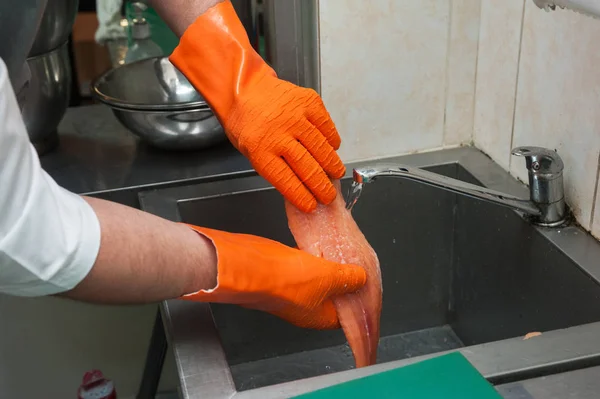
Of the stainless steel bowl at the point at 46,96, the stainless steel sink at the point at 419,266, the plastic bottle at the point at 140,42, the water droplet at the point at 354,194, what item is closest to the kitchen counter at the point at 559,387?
the stainless steel sink at the point at 419,266

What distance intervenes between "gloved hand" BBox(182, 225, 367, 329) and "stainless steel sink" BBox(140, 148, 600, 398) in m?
0.18

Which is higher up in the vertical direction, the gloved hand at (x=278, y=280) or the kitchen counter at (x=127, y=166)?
the gloved hand at (x=278, y=280)

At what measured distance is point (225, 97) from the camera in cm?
99

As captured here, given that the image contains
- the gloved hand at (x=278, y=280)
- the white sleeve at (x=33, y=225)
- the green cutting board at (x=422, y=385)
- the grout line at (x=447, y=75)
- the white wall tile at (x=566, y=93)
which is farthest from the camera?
the grout line at (x=447, y=75)

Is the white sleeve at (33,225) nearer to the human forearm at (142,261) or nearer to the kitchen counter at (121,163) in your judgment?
the human forearm at (142,261)

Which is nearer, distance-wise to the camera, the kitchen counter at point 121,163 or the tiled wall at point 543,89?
the tiled wall at point 543,89

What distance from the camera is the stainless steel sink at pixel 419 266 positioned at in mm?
1076

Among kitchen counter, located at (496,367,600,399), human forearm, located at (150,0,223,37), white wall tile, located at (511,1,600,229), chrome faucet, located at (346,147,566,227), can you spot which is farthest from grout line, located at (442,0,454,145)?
kitchen counter, located at (496,367,600,399)

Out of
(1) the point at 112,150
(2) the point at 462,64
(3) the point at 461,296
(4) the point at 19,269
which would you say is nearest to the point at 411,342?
(3) the point at 461,296

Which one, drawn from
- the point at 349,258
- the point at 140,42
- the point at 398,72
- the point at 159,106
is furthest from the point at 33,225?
the point at 140,42

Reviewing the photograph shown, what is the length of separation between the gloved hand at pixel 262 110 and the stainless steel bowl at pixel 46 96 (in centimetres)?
40

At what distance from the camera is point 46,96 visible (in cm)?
131

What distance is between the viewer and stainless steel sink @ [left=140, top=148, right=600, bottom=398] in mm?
1076

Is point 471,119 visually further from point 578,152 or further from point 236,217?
point 236,217
